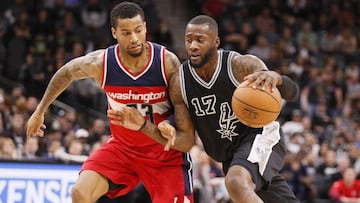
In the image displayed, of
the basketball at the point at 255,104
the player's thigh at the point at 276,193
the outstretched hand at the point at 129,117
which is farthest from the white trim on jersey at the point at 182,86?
the player's thigh at the point at 276,193

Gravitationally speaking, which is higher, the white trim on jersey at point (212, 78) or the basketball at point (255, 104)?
the white trim on jersey at point (212, 78)

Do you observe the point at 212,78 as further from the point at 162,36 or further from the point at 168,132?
the point at 162,36

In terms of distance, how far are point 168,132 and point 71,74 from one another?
102 cm

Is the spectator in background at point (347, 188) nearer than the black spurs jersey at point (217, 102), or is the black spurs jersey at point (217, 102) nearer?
the black spurs jersey at point (217, 102)

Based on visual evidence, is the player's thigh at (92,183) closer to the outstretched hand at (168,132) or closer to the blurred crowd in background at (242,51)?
the outstretched hand at (168,132)

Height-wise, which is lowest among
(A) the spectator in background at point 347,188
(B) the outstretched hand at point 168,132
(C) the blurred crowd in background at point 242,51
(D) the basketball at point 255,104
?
(A) the spectator in background at point 347,188

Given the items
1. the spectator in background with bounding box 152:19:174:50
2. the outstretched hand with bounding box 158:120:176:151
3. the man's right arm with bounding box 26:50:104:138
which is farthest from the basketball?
the spectator in background with bounding box 152:19:174:50

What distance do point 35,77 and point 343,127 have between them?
18.4ft

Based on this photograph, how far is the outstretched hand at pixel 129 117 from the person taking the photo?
213 inches

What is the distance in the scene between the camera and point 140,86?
564 cm

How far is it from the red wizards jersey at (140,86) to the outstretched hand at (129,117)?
0.72 ft

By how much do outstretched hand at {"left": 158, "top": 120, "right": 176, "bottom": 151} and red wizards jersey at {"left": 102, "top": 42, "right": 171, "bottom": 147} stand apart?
32 centimetres

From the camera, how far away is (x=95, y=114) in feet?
41.5

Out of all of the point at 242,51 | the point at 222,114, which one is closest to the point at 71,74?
the point at 222,114
